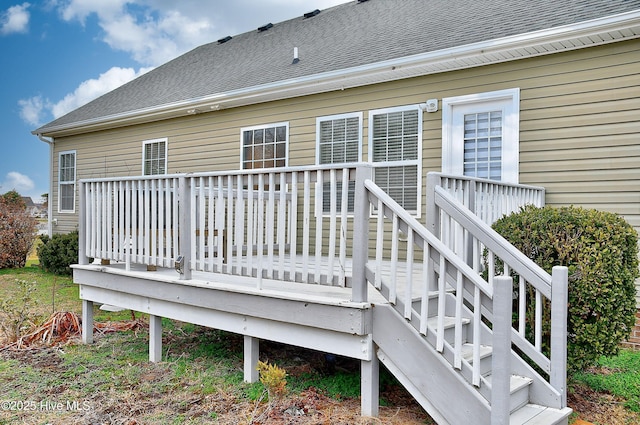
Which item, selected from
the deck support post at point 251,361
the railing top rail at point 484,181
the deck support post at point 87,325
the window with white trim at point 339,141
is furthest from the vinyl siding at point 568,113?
the deck support post at point 87,325

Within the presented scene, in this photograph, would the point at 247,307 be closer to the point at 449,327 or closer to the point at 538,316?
the point at 449,327

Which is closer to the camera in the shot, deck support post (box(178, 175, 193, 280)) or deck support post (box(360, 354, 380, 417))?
deck support post (box(360, 354, 380, 417))

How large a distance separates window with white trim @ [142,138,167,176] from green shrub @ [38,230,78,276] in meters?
1.99

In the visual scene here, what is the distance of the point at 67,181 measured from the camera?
1228 cm

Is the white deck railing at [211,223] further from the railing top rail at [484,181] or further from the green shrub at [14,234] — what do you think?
the green shrub at [14,234]

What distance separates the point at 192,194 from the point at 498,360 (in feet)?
9.40

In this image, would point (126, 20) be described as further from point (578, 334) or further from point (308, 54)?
point (578, 334)

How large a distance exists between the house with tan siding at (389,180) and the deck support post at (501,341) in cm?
2

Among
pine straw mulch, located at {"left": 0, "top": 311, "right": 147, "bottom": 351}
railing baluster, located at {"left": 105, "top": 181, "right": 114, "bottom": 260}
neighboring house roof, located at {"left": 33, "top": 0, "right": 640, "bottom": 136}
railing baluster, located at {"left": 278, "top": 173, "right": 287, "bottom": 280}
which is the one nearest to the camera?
railing baluster, located at {"left": 278, "top": 173, "right": 287, "bottom": 280}

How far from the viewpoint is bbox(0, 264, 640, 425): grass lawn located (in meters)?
3.43

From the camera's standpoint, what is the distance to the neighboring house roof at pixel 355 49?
17.8 ft

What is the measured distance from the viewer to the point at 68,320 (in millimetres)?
5738

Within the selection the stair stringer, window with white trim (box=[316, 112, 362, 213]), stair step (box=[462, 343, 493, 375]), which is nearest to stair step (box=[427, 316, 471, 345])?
stair step (box=[462, 343, 493, 375])

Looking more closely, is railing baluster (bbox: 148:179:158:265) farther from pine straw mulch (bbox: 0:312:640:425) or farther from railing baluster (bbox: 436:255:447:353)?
railing baluster (bbox: 436:255:447:353)
